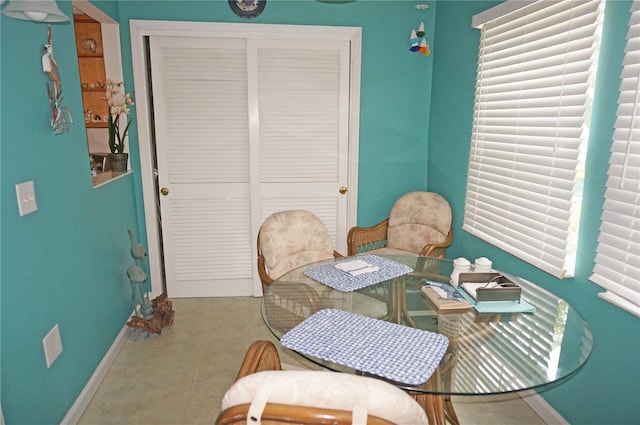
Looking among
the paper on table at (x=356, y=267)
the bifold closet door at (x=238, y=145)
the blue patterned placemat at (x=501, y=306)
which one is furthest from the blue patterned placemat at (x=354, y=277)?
the bifold closet door at (x=238, y=145)

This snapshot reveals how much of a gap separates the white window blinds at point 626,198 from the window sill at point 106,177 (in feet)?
8.55

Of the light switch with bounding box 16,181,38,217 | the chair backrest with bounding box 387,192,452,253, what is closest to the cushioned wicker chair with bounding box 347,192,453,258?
the chair backrest with bounding box 387,192,452,253

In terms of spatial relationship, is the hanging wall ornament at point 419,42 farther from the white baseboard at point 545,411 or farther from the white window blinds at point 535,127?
the white baseboard at point 545,411

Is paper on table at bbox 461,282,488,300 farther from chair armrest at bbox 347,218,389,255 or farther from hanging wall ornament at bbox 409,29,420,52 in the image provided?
hanging wall ornament at bbox 409,29,420,52

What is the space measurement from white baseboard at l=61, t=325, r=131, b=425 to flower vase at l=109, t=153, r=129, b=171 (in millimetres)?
1125

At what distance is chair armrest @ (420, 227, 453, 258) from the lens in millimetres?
2787

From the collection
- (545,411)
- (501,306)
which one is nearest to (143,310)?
(501,306)


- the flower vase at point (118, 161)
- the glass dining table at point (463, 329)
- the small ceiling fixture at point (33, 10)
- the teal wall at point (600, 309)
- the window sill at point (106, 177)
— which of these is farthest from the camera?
the flower vase at point (118, 161)

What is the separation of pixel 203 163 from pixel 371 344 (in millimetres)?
2435

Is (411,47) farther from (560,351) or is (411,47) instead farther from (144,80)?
(560,351)

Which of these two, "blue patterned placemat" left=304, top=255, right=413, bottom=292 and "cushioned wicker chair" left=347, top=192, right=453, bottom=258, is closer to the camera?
"blue patterned placemat" left=304, top=255, right=413, bottom=292

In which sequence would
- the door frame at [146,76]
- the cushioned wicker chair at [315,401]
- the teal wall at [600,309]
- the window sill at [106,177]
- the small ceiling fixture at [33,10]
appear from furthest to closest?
the door frame at [146,76] → the window sill at [106,177] → the teal wall at [600,309] → the small ceiling fixture at [33,10] → the cushioned wicker chair at [315,401]

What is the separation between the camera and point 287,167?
11.2 feet

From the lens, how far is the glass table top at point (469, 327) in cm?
125
